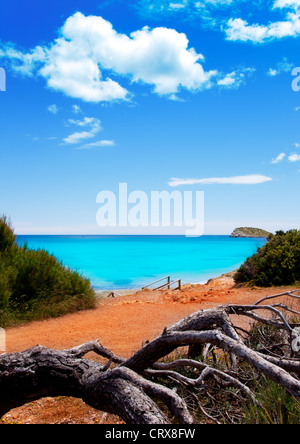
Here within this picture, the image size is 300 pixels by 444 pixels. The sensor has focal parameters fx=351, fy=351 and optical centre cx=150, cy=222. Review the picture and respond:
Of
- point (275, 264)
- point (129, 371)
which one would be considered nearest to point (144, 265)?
point (275, 264)

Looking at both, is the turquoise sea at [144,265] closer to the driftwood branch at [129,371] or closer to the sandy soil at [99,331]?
the sandy soil at [99,331]

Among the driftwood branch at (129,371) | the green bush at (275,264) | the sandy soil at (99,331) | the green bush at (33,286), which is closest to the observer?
Result: the driftwood branch at (129,371)

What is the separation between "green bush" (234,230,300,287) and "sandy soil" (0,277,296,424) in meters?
1.47

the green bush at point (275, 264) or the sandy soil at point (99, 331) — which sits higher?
the green bush at point (275, 264)

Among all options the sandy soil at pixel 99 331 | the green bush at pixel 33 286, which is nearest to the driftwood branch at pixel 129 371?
the sandy soil at pixel 99 331

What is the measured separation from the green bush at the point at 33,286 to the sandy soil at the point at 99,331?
18.2 inches

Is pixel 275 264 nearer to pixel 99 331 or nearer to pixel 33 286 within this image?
pixel 99 331

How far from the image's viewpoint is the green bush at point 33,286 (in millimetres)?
10297

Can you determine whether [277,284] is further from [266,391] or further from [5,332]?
[266,391]

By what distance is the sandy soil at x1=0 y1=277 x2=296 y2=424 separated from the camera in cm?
475

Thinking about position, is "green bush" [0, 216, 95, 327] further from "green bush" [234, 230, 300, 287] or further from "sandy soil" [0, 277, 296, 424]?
"green bush" [234, 230, 300, 287]

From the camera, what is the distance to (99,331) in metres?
8.84
